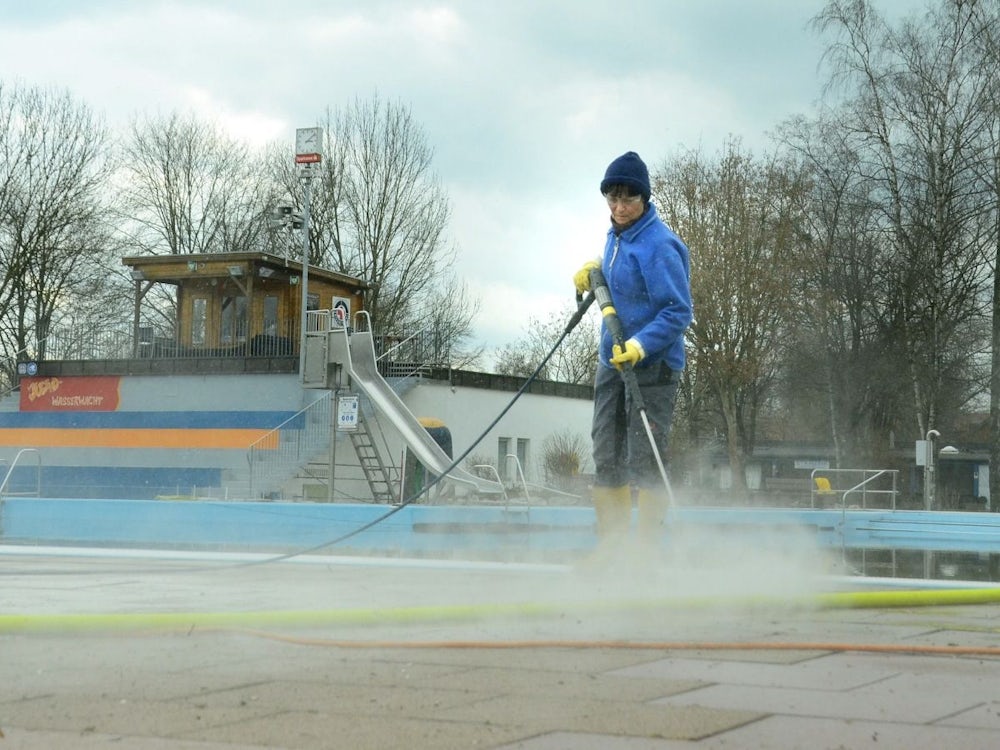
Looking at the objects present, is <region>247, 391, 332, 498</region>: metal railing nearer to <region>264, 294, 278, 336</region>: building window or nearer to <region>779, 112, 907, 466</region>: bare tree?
<region>264, 294, 278, 336</region>: building window

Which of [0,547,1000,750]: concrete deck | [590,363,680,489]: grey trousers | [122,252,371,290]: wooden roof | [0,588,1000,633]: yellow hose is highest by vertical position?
[122,252,371,290]: wooden roof

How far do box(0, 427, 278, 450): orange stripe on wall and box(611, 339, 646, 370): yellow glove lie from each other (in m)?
24.5

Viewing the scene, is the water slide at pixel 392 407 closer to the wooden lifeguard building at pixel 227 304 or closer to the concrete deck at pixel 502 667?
the wooden lifeguard building at pixel 227 304

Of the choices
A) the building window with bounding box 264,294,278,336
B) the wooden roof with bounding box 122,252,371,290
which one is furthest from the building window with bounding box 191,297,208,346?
the building window with bounding box 264,294,278,336

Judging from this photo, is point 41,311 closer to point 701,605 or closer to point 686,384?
point 686,384

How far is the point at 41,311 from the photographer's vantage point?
3853 cm

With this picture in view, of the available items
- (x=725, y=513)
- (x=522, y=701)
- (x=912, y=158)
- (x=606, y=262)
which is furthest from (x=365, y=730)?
(x=912, y=158)

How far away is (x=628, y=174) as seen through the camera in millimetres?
6379

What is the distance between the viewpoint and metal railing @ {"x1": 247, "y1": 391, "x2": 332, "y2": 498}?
27562 mm

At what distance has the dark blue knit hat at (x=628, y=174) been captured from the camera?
251 inches

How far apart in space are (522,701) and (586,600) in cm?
190

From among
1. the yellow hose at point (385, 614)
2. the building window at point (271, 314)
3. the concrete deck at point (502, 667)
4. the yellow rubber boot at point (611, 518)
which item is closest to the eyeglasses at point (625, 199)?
the yellow rubber boot at point (611, 518)

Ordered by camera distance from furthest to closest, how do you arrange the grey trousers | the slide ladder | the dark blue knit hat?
the slide ladder < the dark blue knit hat < the grey trousers

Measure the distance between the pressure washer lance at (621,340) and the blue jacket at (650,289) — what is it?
7 cm
